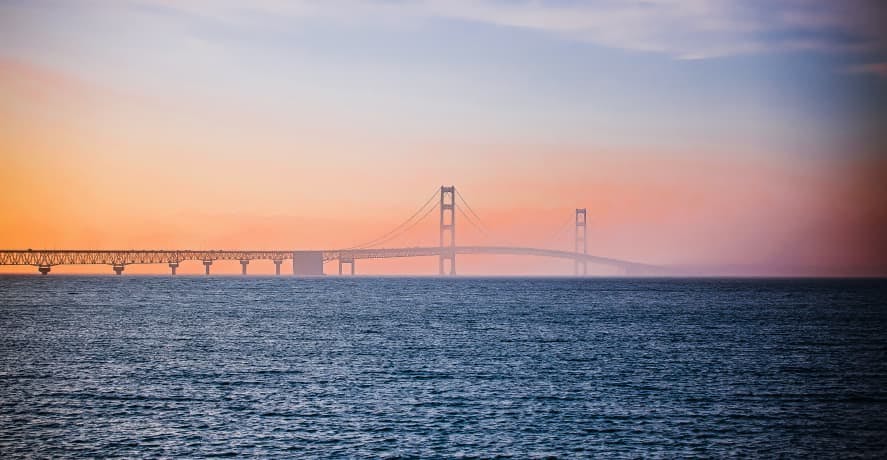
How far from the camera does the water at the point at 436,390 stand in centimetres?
2705

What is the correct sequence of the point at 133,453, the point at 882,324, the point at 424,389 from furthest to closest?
1. the point at 882,324
2. the point at 424,389
3. the point at 133,453

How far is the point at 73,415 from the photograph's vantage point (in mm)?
30516

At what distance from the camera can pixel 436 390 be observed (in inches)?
1422

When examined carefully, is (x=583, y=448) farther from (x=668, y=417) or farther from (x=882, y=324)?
(x=882, y=324)

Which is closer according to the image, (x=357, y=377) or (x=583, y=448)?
(x=583, y=448)

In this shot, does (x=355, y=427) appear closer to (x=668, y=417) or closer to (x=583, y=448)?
(x=583, y=448)

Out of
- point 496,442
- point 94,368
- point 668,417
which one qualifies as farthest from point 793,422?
point 94,368

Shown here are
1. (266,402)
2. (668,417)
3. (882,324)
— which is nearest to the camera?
(668,417)

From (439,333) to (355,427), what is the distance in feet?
109

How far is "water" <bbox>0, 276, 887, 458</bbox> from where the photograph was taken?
88.7ft

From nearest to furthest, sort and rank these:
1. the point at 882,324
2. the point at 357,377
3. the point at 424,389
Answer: the point at 424,389 → the point at 357,377 → the point at 882,324

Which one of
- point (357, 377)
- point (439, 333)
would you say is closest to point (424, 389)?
point (357, 377)

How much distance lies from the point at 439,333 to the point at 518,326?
9.81 metres

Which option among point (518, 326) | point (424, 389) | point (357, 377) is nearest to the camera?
point (424, 389)
